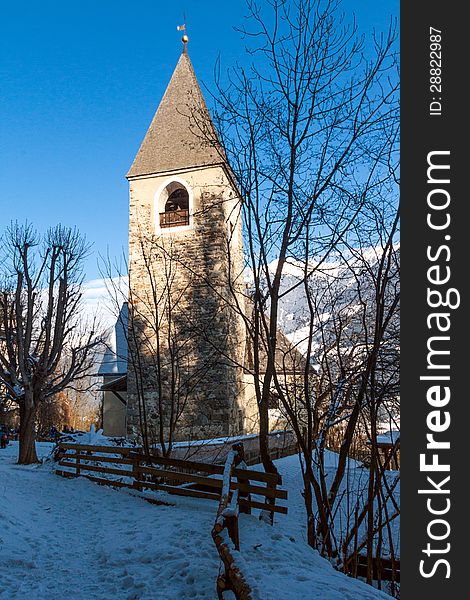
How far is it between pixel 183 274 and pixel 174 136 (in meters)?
4.93

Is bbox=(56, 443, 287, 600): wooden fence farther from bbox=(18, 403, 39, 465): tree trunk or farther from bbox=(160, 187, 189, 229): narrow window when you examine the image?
bbox=(160, 187, 189, 229): narrow window

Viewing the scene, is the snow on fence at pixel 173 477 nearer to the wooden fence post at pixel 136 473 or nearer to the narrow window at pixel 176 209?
the wooden fence post at pixel 136 473

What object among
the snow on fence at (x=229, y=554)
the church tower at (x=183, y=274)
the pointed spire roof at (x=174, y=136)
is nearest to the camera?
the snow on fence at (x=229, y=554)

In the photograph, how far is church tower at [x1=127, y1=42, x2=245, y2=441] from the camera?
1328cm

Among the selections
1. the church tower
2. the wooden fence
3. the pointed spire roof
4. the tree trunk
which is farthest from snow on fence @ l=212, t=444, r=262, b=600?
the pointed spire roof

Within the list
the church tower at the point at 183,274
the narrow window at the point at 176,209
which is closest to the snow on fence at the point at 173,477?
the church tower at the point at 183,274

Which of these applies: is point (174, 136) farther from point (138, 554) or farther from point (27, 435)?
point (138, 554)

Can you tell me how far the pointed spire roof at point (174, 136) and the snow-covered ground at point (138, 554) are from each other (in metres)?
10.5

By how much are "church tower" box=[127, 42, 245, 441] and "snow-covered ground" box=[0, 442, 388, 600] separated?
5852 millimetres

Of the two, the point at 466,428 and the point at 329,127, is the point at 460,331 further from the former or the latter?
the point at 329,127

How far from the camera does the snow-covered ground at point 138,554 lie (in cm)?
366

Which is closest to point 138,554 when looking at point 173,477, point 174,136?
point 173,477

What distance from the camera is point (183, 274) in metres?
14.2

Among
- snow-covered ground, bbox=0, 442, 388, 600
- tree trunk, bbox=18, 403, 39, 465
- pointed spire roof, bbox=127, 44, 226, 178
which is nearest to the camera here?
snow-covered ground, bbox=0, 442, 388, 600
